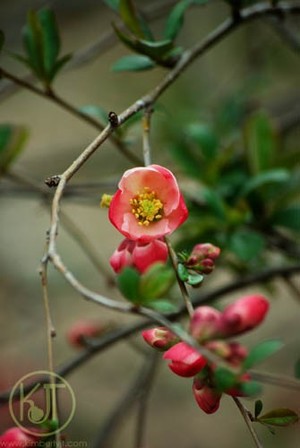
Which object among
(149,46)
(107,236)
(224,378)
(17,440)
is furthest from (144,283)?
(107,236)

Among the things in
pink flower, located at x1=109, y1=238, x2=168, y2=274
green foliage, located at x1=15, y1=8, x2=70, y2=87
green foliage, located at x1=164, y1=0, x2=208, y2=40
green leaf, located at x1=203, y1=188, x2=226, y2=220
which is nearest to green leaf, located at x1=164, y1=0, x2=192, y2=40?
green foliage, located at x1=164, y1=0, x2=208, y2=40

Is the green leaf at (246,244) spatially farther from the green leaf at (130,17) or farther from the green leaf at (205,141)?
the green leaf at (130,17)

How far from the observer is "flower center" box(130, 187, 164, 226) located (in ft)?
2.32

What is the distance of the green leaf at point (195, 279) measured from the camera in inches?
25.3

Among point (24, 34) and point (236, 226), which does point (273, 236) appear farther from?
point (24, 34)

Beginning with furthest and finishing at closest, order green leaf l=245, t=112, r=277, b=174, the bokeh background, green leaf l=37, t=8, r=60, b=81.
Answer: the bokeh background → green leaf l=245, t=112, r=277, b=174 → green leaf l=37, t=8, r=60, b=81

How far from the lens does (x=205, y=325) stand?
0.59m

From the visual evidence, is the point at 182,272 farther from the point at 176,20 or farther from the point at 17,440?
the point at 176,20

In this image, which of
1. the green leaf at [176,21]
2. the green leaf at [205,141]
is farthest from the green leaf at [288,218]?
the green leaf at [176,21]

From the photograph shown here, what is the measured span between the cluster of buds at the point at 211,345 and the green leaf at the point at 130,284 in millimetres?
40

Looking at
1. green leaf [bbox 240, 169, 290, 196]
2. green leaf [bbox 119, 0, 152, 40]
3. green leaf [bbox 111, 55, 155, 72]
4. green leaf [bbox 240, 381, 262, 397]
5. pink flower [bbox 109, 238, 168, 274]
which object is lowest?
green leaf [bbox 240, 169, 290, 196]

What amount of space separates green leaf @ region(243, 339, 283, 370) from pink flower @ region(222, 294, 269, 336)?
20 mm

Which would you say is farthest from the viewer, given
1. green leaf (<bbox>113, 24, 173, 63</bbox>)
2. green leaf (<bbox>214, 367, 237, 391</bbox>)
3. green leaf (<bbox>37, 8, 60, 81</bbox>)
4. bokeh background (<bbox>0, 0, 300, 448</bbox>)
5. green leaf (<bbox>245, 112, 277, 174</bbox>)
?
bokeh background (<bbox>0, 0, 300, 448</bbox>)

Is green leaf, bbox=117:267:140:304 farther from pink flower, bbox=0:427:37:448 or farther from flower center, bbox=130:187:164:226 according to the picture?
pink flower, bbox=0:427:37:448
